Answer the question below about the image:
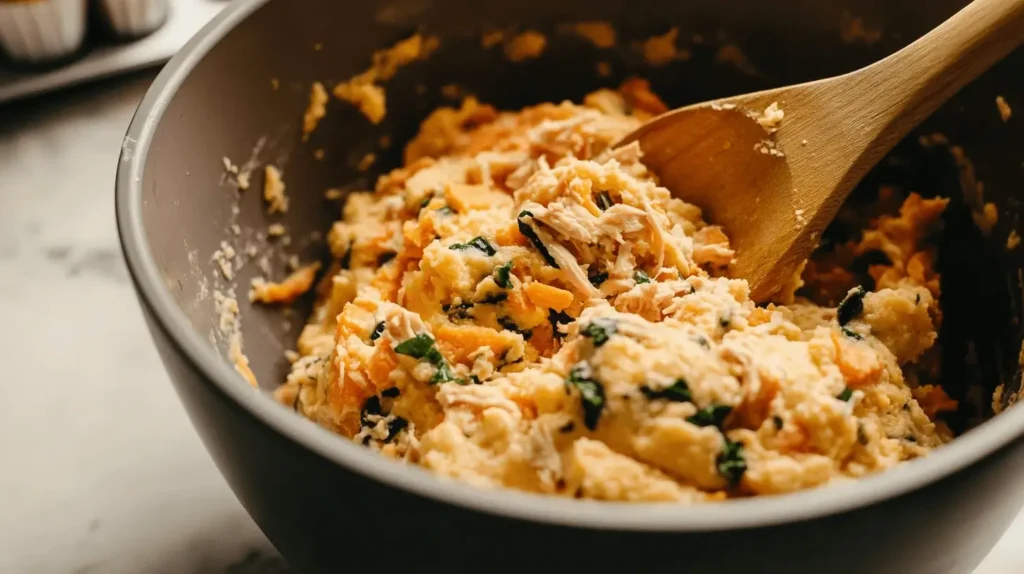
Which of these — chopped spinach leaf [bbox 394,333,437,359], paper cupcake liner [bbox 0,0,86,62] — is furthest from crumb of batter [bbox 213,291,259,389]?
paper cupcake liner [bbox 0,0,86,62]

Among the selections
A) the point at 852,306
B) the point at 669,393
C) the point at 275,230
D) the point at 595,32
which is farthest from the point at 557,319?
the point at 595,32

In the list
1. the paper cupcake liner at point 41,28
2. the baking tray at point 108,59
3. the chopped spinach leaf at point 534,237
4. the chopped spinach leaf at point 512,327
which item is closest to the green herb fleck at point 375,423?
the chopped spinach leaf at point 512,327

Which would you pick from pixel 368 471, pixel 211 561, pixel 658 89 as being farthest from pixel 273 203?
pixel 368 471

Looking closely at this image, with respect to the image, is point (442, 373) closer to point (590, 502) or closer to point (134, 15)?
point (590, 502)

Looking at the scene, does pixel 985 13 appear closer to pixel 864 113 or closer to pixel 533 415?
pixel 864 113

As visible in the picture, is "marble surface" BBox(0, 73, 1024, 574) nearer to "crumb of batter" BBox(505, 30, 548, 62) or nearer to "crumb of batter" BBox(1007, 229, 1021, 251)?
"crumb of batter" BBox(1007, 229, 1021, 251)
